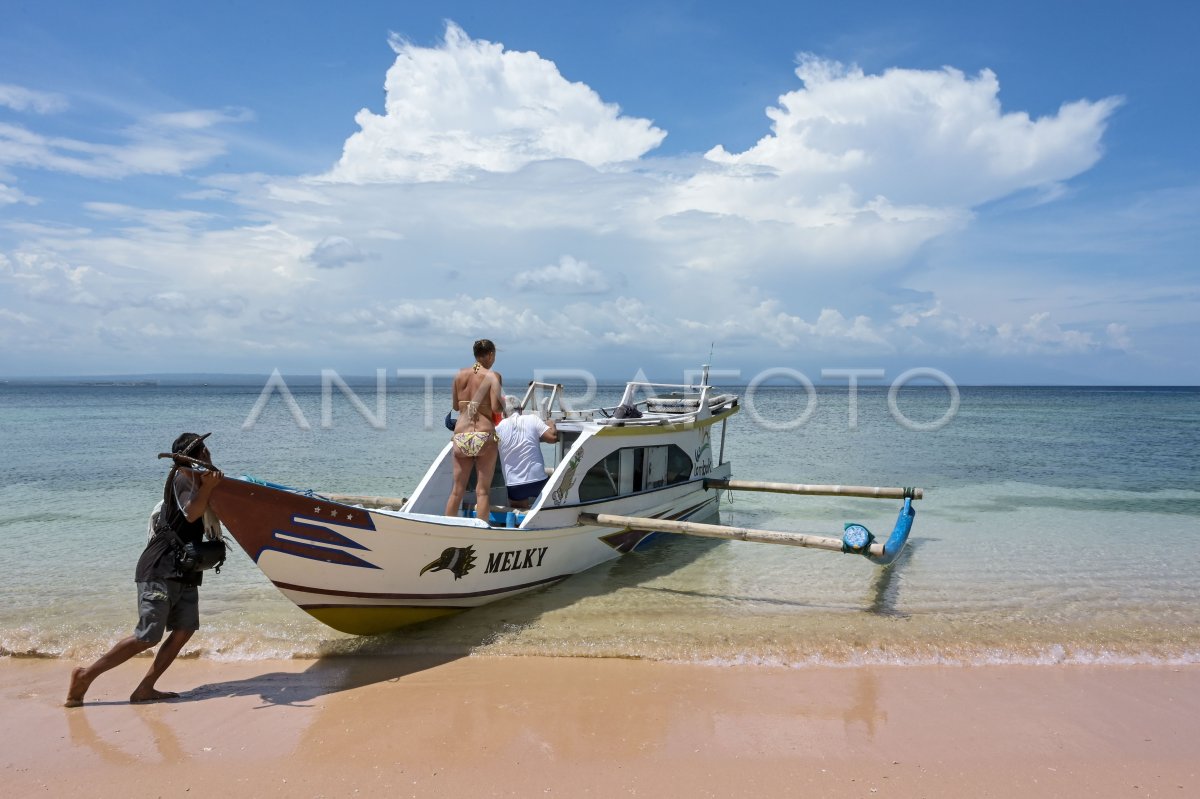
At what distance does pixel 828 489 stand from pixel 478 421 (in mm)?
6571

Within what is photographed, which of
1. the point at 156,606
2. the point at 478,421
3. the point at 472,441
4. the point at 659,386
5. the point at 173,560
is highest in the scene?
the point at 659,386

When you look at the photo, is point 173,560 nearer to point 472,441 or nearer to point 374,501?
point 472,441

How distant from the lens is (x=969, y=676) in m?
6.68

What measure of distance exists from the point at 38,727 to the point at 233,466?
55.8ft

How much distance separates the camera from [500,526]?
8.51 metres

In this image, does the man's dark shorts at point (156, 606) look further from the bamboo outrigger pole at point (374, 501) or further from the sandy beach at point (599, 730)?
the bamboo outrigger pole at point (374, 501)

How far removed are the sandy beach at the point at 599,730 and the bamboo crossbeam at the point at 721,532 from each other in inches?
72.1

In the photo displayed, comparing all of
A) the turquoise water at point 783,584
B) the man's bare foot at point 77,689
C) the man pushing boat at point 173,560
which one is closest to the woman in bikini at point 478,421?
the turquoise water at point 783,584

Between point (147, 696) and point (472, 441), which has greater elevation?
point (472, 441)

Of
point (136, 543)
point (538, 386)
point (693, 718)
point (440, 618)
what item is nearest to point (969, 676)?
point (693, 718)

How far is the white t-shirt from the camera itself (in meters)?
8.92

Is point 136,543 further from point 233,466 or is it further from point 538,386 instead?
point 233,466

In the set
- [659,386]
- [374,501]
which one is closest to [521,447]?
[374,501]

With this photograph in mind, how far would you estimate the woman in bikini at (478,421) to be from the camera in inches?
305
